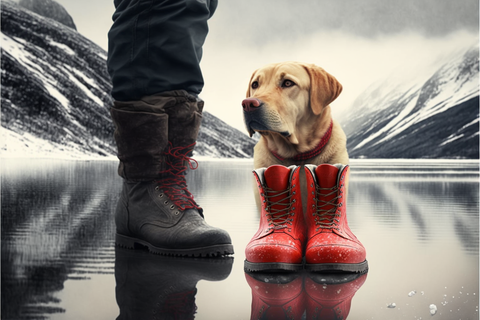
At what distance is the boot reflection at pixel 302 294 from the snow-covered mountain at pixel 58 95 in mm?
32520

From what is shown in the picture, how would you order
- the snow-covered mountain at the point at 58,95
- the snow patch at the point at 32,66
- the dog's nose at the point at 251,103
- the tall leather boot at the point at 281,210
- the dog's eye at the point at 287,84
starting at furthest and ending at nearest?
the snow patch at the point at 32,66
the snow-covered mountain at the point at 58,95
the dog's eye at the point at 287,84
the dog's nose at the point at 251,103
the tall leather boot at the point at 281,210

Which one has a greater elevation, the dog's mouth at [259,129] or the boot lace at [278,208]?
the dog's mouth at [259,129]

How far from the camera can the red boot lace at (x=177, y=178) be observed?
1.97m

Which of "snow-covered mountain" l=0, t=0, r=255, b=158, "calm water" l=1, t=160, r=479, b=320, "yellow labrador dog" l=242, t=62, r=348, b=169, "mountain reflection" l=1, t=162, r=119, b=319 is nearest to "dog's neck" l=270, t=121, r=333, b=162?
"yellow labrador dog" l=242, t=62, r=348, b=169

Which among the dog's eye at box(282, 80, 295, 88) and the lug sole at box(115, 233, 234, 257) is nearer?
the lug sole at box(115, 233, 234, 257)

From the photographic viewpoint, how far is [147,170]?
195 centimetres

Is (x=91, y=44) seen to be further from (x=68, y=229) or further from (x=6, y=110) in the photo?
(x=68, y=229)

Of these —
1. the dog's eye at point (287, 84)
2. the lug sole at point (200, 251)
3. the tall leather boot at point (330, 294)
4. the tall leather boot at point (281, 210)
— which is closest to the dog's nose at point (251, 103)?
the dog's eye at point (287, 84)

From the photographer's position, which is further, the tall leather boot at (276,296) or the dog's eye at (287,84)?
the dog's eye at (287,84)

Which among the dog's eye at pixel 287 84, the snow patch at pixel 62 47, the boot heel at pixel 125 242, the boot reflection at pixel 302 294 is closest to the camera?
the boot reflection at pixel 302 294

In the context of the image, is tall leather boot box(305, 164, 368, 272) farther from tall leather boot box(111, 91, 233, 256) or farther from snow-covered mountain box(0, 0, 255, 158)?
snow-covered mountain box(0, 0, 255, 158)

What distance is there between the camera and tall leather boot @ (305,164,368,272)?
5.32 ft

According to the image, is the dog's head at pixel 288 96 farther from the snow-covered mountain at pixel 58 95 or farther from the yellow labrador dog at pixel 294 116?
the snow-covered mountain at pixel 58 95

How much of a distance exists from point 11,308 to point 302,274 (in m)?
0.89
